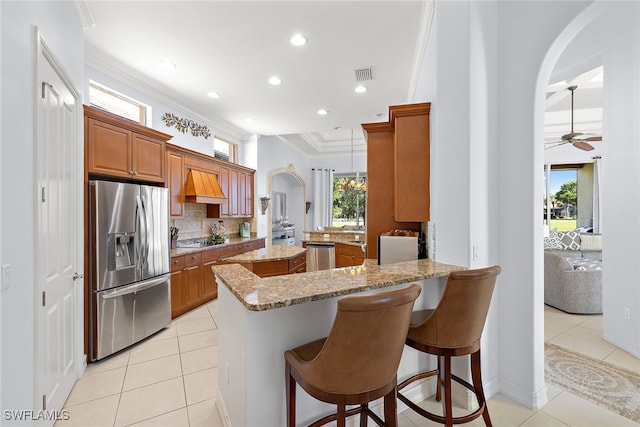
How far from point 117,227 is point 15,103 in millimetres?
1596

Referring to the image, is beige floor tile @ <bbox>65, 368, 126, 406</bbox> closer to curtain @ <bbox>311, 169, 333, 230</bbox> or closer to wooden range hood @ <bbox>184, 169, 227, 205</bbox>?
wooden range hood @ <bbox>184, 169, 227, 205</bbox>

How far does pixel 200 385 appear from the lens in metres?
2.36

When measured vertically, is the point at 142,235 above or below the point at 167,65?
below

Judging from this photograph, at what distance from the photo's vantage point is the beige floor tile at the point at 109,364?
2582 millimetres

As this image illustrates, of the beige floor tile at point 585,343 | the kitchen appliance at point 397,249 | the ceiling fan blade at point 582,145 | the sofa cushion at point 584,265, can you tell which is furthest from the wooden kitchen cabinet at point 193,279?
the ceiling fan blade at point 582,145

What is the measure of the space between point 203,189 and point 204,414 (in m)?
3.40

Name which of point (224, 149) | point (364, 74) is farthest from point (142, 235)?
point (224, 149)

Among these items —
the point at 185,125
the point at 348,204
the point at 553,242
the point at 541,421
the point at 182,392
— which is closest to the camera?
the point at 541,421

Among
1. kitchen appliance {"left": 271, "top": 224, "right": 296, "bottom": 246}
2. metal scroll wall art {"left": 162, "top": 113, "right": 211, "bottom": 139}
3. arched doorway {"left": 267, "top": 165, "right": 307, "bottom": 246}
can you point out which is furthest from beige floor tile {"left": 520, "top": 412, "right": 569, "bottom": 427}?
arched doorway {"left": 267, "top": 165, "right": 307, "bottom": 246}

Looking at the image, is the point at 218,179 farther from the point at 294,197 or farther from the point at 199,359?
the point at 294,197

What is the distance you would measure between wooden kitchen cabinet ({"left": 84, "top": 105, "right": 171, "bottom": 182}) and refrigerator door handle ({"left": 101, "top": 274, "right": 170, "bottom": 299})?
117 centimetres

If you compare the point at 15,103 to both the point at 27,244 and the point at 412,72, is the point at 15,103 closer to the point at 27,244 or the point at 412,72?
the point at 27,244

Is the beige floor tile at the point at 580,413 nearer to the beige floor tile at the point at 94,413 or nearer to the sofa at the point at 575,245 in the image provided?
the beige floor tile at the point at 94,413

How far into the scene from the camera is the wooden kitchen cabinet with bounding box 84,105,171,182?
2.73m
